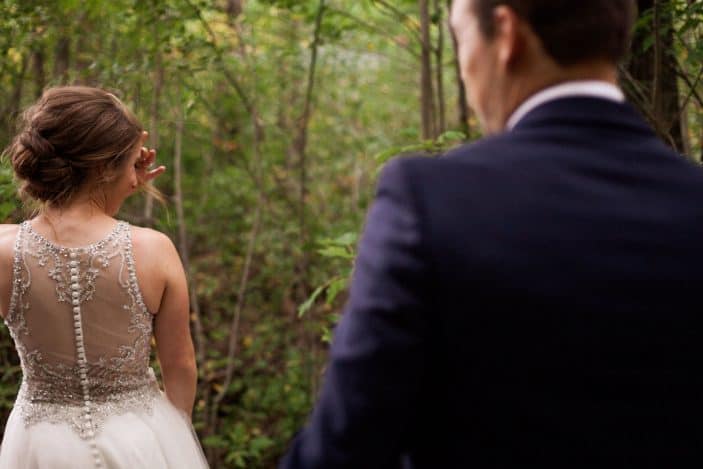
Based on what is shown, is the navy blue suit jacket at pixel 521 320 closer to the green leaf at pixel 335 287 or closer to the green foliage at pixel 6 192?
the green leaf at pixel 335 287

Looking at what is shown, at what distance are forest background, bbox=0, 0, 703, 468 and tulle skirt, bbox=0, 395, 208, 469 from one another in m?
0.88

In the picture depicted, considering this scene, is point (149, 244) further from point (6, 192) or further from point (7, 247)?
point (6, 192)

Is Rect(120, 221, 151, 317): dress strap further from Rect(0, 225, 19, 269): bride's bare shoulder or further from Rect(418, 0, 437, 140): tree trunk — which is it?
Rect(418, 0, 437, 140): tree trunk

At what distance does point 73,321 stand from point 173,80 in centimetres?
280

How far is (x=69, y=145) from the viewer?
8.13 ft

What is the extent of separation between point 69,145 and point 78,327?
564 millimetres

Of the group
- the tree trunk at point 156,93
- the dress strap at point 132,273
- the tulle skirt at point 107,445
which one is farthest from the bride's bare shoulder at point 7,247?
the tree trunk at point 156,93

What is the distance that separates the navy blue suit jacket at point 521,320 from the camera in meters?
1.09

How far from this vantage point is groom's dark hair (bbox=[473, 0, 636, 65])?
3.88ft

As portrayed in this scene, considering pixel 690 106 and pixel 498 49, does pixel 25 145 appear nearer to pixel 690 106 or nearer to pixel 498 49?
pixel 498 49

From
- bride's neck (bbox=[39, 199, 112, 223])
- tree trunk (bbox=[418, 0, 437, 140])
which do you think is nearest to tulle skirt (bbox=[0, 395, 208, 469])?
bride's neck (bbox=[39, 199, 112, 223])

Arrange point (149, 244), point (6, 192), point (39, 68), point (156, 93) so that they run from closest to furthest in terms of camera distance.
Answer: point (149, 244)
point (6, 192)
point (156, 93)
point (39, 68)

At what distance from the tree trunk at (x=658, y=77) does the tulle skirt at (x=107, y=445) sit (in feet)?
7.46

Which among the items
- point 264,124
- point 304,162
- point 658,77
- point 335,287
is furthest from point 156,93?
point 658,77
